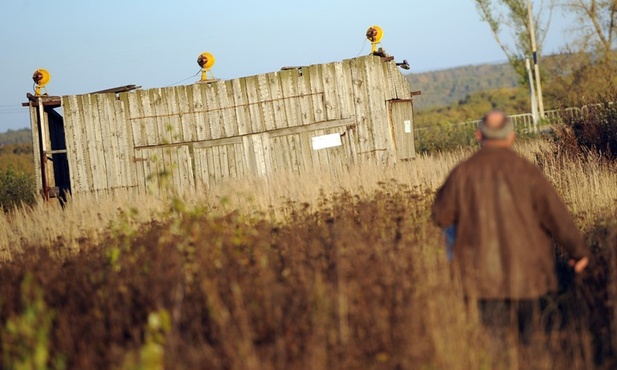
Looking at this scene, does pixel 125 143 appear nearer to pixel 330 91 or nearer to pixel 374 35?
pixel 330 91

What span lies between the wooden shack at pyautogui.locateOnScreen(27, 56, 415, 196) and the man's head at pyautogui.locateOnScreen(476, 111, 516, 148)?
1534 cm

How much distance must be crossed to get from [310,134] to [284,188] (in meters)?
7.56

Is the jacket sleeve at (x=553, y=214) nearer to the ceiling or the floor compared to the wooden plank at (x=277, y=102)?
nearer to the floor

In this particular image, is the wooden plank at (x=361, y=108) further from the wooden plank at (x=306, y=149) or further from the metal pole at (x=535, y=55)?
the metal pole at (x=535, y=55)

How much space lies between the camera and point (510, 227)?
6.94 m

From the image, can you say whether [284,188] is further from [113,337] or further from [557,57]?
[557,57]

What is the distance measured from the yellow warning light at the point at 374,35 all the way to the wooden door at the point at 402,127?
148cm

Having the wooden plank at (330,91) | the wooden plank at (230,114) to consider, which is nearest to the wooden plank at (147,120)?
the wooden plank at (230,114)

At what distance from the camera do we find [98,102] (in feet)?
78.5

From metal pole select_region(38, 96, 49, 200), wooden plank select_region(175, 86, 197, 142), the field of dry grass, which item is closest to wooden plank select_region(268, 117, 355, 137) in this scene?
wooden plank select_region(175, 86, 197, 142)

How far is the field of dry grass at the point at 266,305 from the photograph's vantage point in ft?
19.5

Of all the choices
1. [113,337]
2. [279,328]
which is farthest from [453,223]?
[113,337]

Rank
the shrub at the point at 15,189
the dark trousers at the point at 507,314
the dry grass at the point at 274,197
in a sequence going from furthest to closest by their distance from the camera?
the shrub at the point at 15,189, the dry grass at the point at 274,197, the dark trousers at the point at 507,314

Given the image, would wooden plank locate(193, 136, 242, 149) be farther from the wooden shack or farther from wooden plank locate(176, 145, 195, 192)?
wooden plank locate(176, 145, 195, 192)
